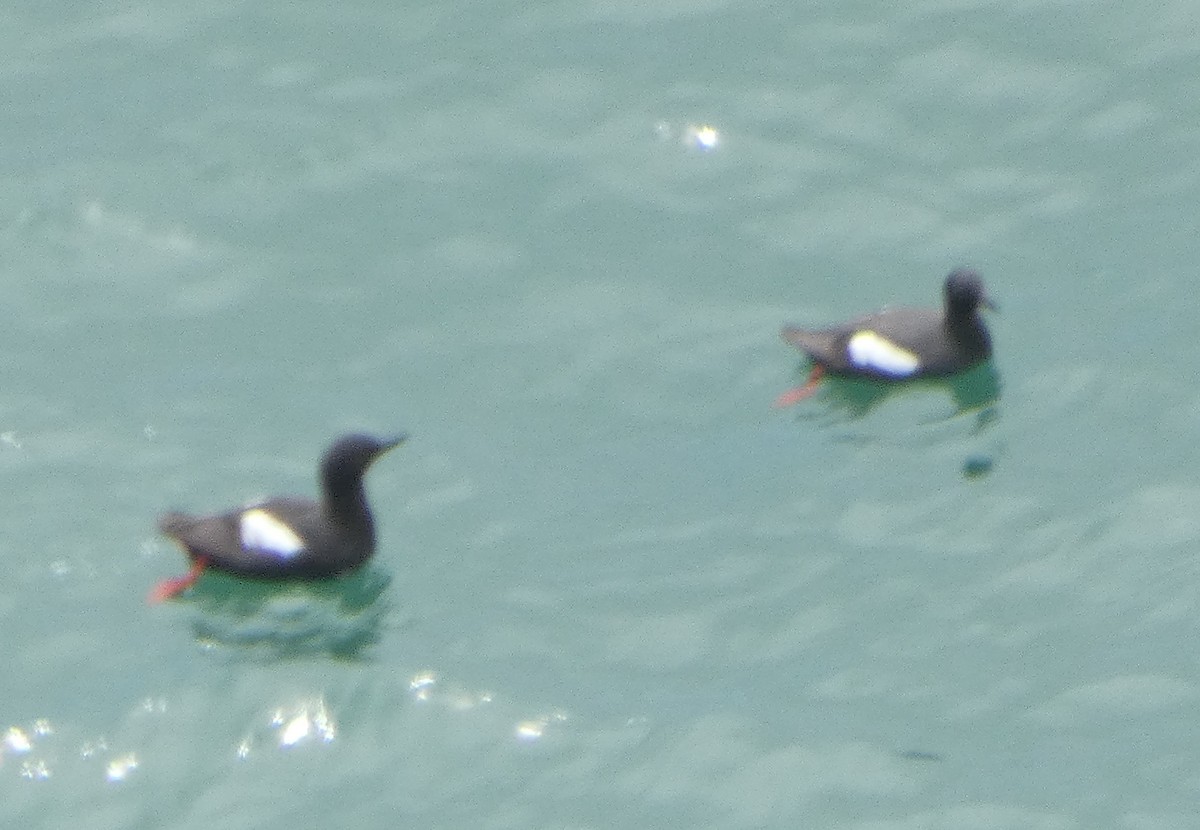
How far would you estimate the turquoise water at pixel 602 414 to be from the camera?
13.5 meters

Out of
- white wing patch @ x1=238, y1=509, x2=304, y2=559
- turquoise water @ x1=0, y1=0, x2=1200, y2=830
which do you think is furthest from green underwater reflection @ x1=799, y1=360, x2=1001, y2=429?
white wing patch @ x1=238, y1=509, x2=304, y2=559

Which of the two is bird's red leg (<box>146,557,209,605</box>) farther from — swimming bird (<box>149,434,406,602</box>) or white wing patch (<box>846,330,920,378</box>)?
white wing patch (<box>846,330,920,378</box>)

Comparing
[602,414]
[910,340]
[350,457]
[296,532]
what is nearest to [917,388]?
[910,340]

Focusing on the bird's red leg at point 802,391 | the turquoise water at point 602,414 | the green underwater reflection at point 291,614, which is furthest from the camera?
the bird's red leg at point 802,391

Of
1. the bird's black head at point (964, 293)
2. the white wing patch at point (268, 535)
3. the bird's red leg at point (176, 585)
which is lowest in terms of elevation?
the bird's red leg at point (176, 585)

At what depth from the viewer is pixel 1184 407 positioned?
15617 millimetres

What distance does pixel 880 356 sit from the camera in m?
16.1

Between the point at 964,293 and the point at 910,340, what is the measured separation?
449 millimetres

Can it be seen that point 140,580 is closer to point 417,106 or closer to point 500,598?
point 500,598

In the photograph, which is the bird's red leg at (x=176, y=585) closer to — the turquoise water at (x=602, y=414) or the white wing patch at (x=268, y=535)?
the turquoise water at (x=602, y=414)

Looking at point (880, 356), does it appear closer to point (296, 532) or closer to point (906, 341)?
point (906, 341)

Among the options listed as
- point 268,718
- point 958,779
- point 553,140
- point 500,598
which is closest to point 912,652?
point 958,779

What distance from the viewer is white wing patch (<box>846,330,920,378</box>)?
1593cm

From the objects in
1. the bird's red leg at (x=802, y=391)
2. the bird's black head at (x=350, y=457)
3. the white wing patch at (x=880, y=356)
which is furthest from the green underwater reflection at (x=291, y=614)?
the white wing patch at (x=880, y=356)
